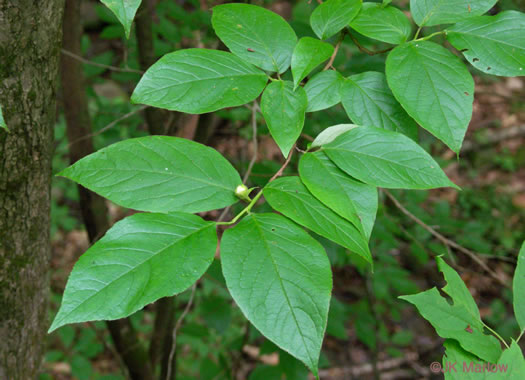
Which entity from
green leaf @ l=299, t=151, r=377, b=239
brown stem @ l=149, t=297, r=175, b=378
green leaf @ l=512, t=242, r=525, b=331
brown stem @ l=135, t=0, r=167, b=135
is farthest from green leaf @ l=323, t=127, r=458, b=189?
brown stem @ l=149, t=297, r=175, b=378

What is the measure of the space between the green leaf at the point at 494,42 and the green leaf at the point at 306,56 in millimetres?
258

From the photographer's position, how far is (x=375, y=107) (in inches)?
35.8

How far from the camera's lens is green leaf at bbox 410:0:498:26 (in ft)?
2.97

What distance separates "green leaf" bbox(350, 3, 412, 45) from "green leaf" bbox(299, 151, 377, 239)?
28 centimetres

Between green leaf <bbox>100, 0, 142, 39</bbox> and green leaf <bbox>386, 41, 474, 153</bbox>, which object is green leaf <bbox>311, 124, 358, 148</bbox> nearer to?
green leaf <bbox>386, 41, 474, 153</bbox>

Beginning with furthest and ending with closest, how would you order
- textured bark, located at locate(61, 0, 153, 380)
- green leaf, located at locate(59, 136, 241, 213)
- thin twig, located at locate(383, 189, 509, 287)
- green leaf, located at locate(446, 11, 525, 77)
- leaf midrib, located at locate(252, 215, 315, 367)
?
textured bark, located at locate(61, 0, 153, 380) → thin twig, located at locate(383, 189, 509, 287) → green leaf, located at locate(446, 11, 525, 77) → green leaf, located at locate(59, 136, 241, 213) → leaf midrib, located at locate(252, 215, 315, 367)

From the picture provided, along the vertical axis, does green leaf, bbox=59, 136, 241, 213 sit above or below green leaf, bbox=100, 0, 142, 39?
below

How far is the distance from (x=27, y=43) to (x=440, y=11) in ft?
2.59

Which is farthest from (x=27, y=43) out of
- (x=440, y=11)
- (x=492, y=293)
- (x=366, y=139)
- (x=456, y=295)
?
(x=492, y=293)

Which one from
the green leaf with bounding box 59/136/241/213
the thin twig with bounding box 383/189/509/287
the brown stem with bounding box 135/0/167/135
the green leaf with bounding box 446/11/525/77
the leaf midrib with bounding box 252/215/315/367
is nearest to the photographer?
the leaf midrib with bounding box 252/215/315/367

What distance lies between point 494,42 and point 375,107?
0.83 ft

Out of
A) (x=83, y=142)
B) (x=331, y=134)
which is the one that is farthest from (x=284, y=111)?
(x=83, y=142)

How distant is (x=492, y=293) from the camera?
3.55 meters

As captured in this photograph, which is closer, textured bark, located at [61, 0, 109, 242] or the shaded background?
textured bark, located at [61, 0, 109, 242]
